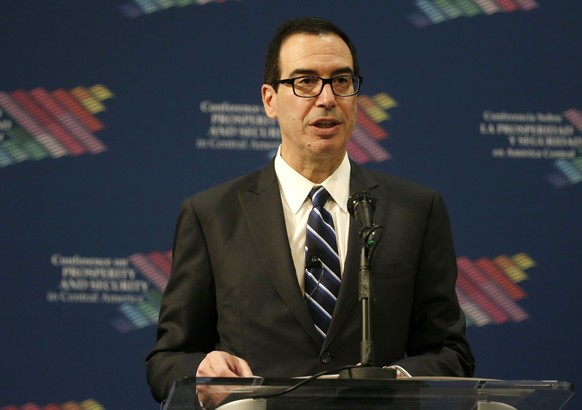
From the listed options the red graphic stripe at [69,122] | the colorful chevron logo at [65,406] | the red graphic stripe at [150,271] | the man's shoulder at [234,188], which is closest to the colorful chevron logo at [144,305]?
the red graphic stripe at [150,271]

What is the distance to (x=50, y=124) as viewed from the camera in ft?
14.0

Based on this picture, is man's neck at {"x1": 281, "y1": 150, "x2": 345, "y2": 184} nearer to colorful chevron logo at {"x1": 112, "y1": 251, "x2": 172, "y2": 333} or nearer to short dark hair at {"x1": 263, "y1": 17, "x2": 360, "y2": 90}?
short dark hair at {"x1": 263, "y1": 17, "x2": 360, "y2": 90}

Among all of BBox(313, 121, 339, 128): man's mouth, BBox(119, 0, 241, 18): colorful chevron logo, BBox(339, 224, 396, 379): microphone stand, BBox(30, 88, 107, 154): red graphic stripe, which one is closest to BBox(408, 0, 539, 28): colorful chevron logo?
BBox(119, 0, 241, 18): colorful chevron logo

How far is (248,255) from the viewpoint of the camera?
2941 mm

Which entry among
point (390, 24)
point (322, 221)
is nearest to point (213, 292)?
point (322, 221)

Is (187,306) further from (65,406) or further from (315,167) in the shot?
(65,406)

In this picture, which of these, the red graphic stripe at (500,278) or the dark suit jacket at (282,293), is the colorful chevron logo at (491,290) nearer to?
the red graphic stripe at (500,278)

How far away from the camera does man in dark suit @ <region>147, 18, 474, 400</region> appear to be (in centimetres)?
283

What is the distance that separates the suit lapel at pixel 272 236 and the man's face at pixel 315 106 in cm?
12

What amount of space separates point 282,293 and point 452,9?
2.04 meters

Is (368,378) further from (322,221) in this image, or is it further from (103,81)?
(103,81)

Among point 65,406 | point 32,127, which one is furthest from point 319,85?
point 65,406

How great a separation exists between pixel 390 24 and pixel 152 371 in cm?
214

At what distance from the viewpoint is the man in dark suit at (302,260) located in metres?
2.83
